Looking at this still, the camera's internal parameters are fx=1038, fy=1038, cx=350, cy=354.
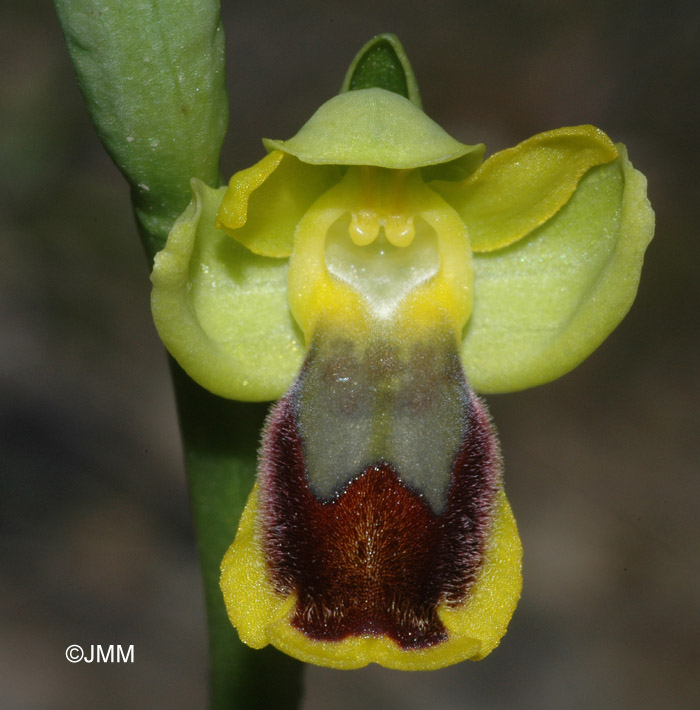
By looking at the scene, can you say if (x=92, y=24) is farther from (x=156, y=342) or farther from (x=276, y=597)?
(x=156, y=342)

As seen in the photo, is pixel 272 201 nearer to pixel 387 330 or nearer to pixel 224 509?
pixel 387 330

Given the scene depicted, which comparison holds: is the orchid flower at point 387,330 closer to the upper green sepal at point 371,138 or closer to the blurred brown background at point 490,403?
the upper green sepal at point 371,138

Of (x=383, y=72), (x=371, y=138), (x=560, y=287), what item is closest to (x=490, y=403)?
(x=560, y=287)

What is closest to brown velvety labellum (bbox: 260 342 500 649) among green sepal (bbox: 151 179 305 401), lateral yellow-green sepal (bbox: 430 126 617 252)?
green sepal (bbox: 151 179 305 401)

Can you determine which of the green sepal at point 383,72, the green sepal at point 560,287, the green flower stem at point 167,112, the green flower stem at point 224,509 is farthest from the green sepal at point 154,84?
the green sepal at point 560,287

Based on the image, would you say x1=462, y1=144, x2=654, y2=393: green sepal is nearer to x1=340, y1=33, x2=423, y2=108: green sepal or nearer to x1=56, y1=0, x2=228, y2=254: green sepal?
x1=340, y1=33, x2=423, y2=108: green sepal

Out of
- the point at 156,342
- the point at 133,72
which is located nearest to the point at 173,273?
the point at 133,72
